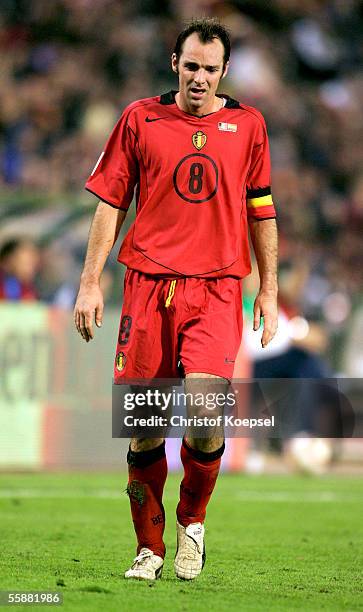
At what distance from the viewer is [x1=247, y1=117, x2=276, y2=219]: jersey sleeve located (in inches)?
283

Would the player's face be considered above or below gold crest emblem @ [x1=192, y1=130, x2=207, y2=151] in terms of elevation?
above

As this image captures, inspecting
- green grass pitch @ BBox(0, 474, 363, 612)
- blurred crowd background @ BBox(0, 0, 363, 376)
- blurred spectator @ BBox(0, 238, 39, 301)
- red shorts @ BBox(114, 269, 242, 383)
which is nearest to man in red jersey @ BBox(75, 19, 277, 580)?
red shorts @ BBox(114, 269, 242, 383)

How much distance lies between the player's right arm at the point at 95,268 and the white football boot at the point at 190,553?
99 cm

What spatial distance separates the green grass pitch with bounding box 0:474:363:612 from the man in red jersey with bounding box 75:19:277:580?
0.42 metres

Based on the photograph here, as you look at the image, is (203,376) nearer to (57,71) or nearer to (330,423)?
(330,423)

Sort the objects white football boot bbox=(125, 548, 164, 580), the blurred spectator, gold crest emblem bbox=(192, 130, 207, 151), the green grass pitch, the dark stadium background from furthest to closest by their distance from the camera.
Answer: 1. the dark stadium background
2. the blurred spectator
3. gold crest emblem bbox=(192, 130, 207, 151)
4. white football boot bbox=(125, 548, 164, 580)
5. the green grass pitch

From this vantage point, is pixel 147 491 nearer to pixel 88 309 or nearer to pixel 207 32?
pixel 88 309

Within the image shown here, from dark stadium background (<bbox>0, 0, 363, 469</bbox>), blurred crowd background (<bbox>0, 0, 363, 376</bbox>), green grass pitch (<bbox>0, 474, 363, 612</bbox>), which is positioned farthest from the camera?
blurred crowd background (<bbox>0, 0, 363, 376</bbox>)

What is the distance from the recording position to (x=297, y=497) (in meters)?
12.1

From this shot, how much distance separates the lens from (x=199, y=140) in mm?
6988

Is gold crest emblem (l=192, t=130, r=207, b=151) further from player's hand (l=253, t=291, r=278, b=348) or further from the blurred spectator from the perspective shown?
the blurred spectator

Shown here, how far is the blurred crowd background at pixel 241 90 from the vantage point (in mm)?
22500

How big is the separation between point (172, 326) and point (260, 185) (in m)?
0.82

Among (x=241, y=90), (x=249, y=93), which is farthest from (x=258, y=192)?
(x=249, y=93)
